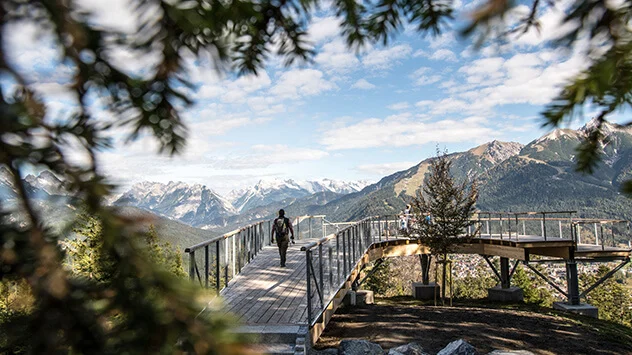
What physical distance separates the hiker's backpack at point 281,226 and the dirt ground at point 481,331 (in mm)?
3064

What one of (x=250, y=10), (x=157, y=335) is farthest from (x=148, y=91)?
(x=157, y=335)

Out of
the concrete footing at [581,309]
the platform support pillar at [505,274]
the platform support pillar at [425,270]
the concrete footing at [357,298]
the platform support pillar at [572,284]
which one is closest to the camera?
the concrete footing at [357,298]

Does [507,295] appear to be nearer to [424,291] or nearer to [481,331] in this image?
[424,291]

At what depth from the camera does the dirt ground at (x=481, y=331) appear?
1080 cm

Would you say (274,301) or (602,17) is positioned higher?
(602,17)

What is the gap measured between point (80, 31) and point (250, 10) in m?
0.21

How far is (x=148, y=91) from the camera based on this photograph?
1.58ft

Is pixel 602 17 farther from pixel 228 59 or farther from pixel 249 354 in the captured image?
pixel 249 354

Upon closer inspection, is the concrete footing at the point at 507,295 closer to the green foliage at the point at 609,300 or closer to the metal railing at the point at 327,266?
the metal railing at the point at 327,266

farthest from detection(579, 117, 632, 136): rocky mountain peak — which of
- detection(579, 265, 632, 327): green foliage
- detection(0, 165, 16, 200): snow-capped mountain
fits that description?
detection(579, 265, 632, 327): green foliage

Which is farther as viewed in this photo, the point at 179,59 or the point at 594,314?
the point at 594,314

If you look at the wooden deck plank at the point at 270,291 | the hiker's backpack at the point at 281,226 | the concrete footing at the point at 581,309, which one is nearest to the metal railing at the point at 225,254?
the wooden deck plank at the point at 270,291

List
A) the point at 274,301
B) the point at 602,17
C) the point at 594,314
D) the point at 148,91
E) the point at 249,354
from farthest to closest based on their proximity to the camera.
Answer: the point at 594,314 → the point at 274,301 → the point at 602,17 → the point at 148,91 → the point at 249,354

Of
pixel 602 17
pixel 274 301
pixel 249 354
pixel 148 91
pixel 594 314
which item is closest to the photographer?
pixel 249 354
